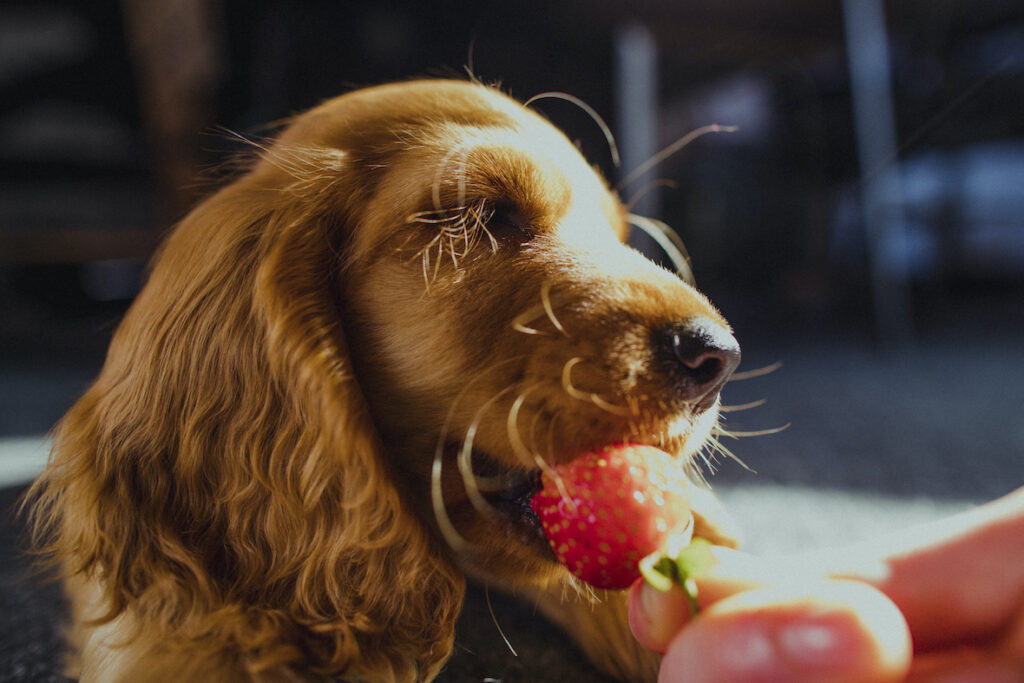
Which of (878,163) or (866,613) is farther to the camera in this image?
(878,163)

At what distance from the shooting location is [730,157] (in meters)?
4.42

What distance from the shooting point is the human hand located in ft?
1.70

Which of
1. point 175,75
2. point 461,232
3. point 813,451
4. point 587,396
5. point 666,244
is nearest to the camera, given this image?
point 587,396

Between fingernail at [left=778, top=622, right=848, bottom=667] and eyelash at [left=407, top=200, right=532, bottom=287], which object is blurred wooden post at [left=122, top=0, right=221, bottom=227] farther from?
fingernail at [left=778, top=622, right=848, bottom=667]

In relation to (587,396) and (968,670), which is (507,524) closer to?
(587,396)

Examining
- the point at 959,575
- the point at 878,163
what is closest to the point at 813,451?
the point at 959,575

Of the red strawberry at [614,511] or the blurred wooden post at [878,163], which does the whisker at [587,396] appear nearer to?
the red strawberry at [614,511]

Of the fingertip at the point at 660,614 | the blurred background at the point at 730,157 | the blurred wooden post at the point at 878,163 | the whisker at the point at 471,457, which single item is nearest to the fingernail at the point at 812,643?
the fingertip at the point at 660,614

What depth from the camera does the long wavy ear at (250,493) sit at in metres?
0.75

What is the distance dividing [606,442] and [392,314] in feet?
1.04

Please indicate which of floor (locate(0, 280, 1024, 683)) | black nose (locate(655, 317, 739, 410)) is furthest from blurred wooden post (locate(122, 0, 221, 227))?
black nose (locate(655, 317, 739, 410))

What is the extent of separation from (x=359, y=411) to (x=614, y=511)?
0.32 meters

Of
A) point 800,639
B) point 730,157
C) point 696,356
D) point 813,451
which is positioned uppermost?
point 696,356

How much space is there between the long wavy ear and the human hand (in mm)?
301
